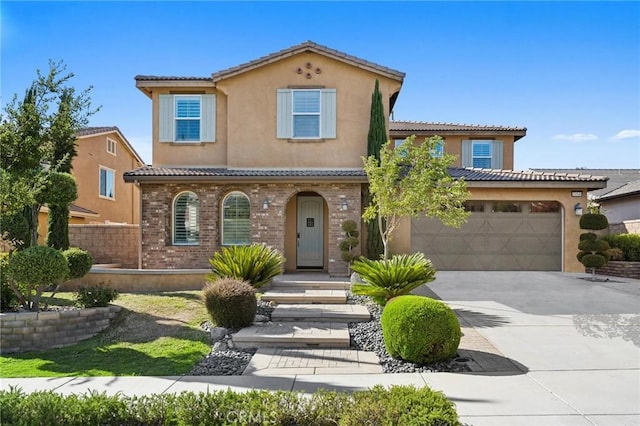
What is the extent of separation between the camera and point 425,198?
10.7 metres

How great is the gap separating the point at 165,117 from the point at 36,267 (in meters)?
8.81

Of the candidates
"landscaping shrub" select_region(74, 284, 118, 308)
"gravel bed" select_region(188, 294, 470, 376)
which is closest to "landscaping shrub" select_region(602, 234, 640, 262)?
"gravel bed" select_region(188, 294, 470, 376)

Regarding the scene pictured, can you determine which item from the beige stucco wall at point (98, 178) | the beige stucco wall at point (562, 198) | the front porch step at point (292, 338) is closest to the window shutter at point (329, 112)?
the beige stucco wall at point (562, 198)

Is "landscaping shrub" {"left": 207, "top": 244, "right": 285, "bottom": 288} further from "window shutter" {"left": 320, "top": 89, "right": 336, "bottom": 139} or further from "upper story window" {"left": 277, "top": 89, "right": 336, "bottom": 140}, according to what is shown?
"window shutter" {"left": 320, "top": 89, "right": 336, "bottom": 139}

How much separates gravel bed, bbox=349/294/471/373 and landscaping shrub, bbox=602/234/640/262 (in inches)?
489

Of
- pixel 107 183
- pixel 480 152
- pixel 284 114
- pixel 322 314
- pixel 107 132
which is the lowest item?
pixel 322 314

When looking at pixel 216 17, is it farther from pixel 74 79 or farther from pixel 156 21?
pixel 74 79

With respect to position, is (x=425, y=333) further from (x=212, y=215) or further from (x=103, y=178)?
(x=103, y=178)

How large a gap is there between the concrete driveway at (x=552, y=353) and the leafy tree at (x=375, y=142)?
240 centimetres

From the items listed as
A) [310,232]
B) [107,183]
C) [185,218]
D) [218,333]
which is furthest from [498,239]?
[107,183]

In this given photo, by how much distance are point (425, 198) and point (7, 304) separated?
972cm

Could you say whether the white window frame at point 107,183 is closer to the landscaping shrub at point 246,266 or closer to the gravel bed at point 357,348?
the landscaping shrub at point 246,266

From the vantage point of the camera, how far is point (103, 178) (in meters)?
23.7

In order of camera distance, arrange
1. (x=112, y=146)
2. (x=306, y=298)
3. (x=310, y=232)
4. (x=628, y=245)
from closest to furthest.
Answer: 1. (x=306, y=298)
2. (x=310, y=232)
3. (x=628, y=245)
4. (x=112, y=146)
